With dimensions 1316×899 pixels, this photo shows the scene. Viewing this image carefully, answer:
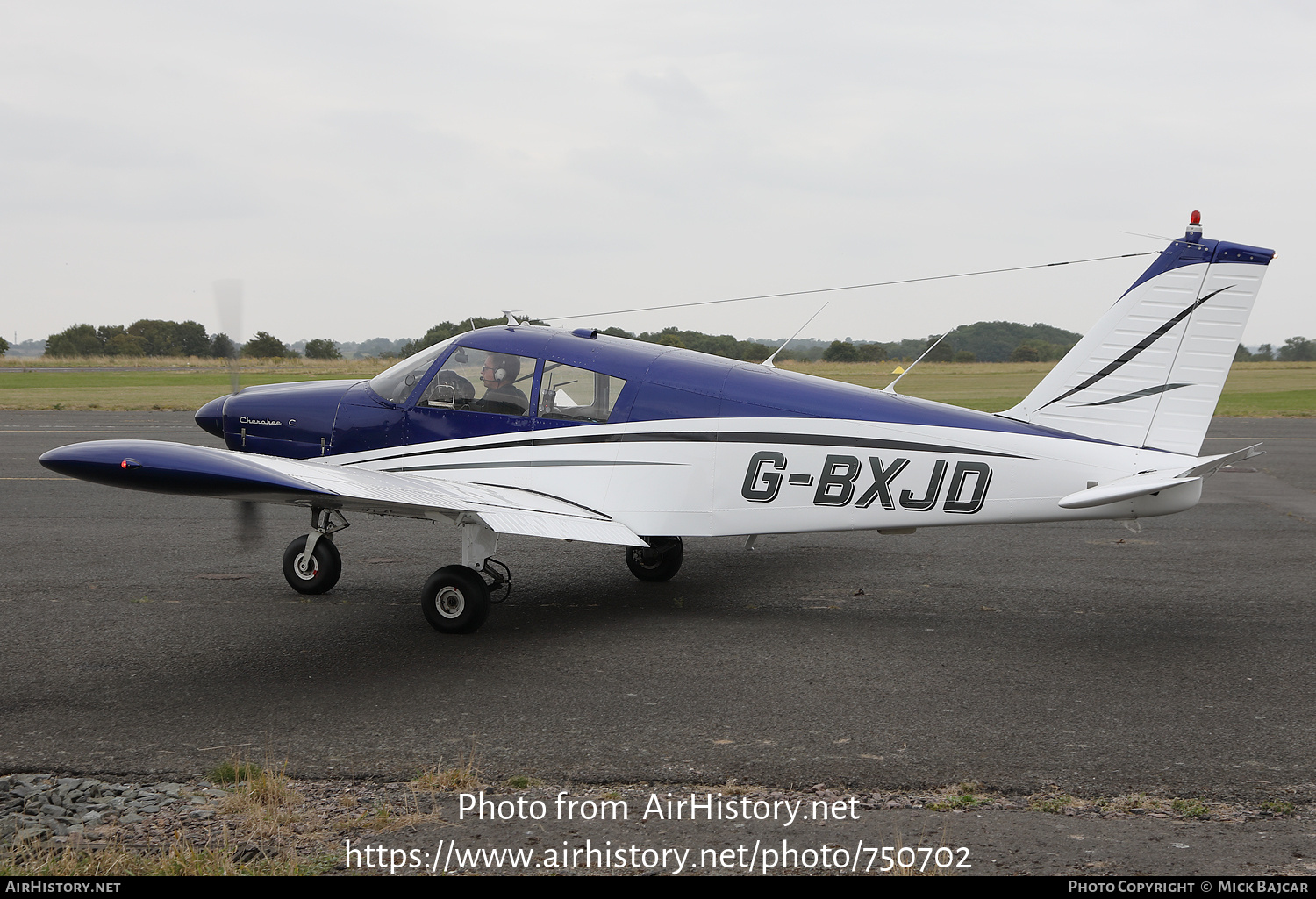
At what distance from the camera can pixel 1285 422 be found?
29.5 m

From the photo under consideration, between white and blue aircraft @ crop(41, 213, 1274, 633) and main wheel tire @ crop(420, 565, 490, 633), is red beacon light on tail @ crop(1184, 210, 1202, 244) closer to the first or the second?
white and blue aircraft @ crop(41, 213, 1274, 633)

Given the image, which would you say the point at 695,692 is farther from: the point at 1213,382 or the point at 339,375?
the point at 339,375

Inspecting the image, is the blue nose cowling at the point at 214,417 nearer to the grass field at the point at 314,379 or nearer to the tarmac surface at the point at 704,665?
the tarmac surface at the point at 704,665

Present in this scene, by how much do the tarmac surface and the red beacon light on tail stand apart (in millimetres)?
3137

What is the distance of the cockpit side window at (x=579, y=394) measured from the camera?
27.6 ft

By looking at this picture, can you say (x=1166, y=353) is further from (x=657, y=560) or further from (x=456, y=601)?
(x=456, y=601)

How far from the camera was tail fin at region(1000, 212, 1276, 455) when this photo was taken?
7641mm

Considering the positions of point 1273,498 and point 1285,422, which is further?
point 1285,422

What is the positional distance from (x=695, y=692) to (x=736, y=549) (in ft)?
17.3

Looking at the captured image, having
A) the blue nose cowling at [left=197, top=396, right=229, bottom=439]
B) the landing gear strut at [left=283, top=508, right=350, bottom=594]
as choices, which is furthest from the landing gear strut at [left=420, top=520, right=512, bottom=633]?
the blue nose cowling at [left=197, top=396, right=229, bottom=439]

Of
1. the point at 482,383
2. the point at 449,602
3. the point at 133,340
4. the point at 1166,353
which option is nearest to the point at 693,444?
the point at 482,383

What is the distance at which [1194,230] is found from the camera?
778 cm

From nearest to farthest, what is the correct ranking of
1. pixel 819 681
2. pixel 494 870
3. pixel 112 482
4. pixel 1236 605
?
pixel 494 870 → pixel 112 482 → pixel 819 681 → pixel 1236 605
